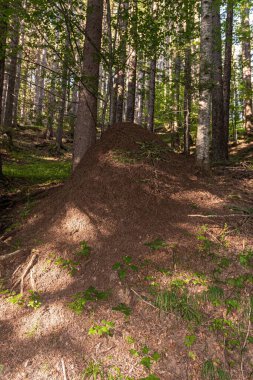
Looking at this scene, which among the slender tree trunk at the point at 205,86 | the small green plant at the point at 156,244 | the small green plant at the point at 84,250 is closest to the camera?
the small green plant at the point at 156,244

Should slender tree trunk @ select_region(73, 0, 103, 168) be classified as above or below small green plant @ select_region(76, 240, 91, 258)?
above

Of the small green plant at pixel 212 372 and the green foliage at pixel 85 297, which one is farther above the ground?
the green foliage at pixel 85 297

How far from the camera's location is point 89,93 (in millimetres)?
7090

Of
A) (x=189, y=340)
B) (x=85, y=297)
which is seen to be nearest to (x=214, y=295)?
(x=189, y=340)

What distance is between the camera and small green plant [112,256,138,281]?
13.6ft

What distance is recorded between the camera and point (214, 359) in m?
3.25

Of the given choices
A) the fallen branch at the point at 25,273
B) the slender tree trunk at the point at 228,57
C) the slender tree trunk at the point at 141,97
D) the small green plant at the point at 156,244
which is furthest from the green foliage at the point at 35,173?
the slender tree trunk at the point at 228,57

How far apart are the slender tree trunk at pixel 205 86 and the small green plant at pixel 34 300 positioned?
15.6 feet

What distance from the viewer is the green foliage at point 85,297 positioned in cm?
381

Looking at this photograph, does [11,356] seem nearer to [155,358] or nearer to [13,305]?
[13,305]

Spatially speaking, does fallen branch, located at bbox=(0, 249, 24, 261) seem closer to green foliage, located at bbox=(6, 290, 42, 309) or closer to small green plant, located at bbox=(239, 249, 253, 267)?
green foliage, located at bbox=(6, 290, 42, 309)

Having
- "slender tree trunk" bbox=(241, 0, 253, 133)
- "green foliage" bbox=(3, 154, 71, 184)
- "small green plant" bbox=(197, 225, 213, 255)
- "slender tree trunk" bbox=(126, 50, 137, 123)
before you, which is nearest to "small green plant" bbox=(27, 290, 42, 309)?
"small green plant" bbox=(197, 225, 213, 255)

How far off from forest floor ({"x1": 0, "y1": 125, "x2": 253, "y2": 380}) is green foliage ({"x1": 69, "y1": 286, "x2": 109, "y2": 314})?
15mm

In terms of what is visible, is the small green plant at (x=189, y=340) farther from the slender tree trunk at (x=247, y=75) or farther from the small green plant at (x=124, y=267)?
the slender tree trunk at (x=247, y=75)
